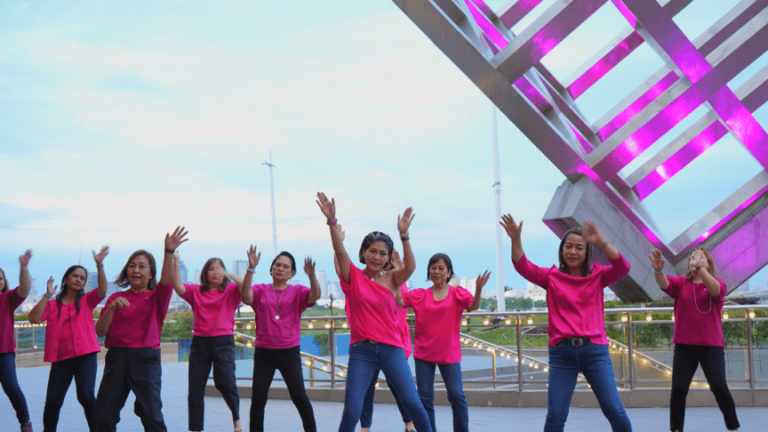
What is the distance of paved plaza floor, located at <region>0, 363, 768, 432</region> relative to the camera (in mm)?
7086

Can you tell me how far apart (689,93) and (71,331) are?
9670 mm

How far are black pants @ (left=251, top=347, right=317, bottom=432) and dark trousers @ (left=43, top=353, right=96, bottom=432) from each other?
1.36m

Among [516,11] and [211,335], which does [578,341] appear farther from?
[516,11]

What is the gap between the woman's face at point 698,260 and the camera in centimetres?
580

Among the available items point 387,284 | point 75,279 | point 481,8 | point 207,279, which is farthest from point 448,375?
point 481,8

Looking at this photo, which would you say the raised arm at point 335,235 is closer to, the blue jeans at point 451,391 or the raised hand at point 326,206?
the raised hand at point 326,206

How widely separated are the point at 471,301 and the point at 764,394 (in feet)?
14.7

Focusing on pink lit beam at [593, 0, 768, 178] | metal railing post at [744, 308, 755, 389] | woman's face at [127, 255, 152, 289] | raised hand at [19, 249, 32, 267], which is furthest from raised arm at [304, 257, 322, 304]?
Result: pink lit beam at [593, 0, 768, 178]

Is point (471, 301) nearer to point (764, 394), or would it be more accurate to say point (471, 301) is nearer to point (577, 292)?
point (577, 292)

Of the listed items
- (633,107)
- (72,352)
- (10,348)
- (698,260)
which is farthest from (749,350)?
(10,348)

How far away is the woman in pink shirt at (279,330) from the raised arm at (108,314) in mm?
1271

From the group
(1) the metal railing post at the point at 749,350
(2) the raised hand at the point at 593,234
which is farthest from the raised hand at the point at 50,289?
(1) the metal railing post at the point at 749,350

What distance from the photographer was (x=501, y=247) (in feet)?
86.4

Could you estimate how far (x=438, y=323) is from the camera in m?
5.87
